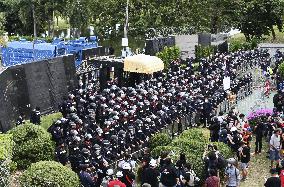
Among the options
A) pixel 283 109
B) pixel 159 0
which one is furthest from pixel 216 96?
pixel 159 0

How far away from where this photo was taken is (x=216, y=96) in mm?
22625

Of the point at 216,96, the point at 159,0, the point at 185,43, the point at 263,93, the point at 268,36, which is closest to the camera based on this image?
the point at 216,96

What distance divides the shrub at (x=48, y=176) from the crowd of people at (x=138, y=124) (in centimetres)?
37

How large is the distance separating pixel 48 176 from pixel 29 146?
2735mm

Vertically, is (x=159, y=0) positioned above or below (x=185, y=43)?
above

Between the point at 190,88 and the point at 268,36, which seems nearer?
the point at 190,88

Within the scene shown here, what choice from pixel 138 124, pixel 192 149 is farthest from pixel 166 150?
pixel 138 124

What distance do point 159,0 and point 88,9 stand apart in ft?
21.2

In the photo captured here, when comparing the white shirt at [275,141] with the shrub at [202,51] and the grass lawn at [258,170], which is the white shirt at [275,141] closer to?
the grass lawn at [258,170]

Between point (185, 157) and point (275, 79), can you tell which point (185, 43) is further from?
point (185, 157)

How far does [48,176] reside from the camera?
13.1 meters

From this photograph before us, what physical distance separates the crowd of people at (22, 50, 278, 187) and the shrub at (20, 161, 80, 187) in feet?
1.22

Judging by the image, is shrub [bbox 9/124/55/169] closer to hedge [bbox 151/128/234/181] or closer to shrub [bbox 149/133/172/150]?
hedge [bbox 151/128/234/181]

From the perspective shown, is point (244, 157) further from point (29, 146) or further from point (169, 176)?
point (29, 146)
